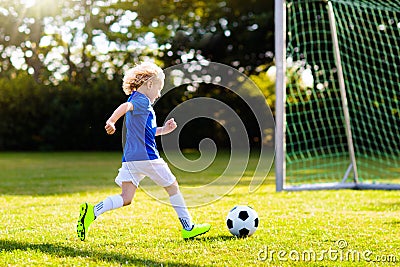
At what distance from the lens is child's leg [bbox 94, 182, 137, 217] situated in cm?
442

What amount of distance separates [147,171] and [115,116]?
544 mm

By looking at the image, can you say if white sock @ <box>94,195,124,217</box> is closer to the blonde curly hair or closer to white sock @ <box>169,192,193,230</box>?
white sock @ <box>169,192,193,230</box>

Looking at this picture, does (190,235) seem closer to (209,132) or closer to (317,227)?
(317,227)

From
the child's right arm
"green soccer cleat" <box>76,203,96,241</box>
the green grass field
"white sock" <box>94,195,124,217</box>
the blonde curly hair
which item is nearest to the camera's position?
the green grass field

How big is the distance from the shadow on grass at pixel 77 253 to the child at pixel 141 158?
0.31 metres

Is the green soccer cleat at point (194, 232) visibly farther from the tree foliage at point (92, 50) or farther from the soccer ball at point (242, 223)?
the tree foliage at point (92, 50)

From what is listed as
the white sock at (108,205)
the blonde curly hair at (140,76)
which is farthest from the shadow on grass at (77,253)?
the blonde curly hair at (140,76)

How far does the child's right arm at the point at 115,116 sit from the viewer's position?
3961 mm

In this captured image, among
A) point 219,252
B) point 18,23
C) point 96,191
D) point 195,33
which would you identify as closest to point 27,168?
point 96,191

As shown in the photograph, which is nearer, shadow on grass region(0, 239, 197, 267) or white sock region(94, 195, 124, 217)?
shadow on grass region(0, 239, 197, 267)

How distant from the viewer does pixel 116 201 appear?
4.43 metres

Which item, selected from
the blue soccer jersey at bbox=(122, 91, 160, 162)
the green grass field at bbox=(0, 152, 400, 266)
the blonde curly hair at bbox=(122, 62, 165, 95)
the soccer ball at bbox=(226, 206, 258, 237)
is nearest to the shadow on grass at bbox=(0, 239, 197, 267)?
the green grass field at bbox=(0, 152, 400, 266)

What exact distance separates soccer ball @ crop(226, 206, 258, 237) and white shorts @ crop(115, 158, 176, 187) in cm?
57

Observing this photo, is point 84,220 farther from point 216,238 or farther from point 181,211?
point 216,238
